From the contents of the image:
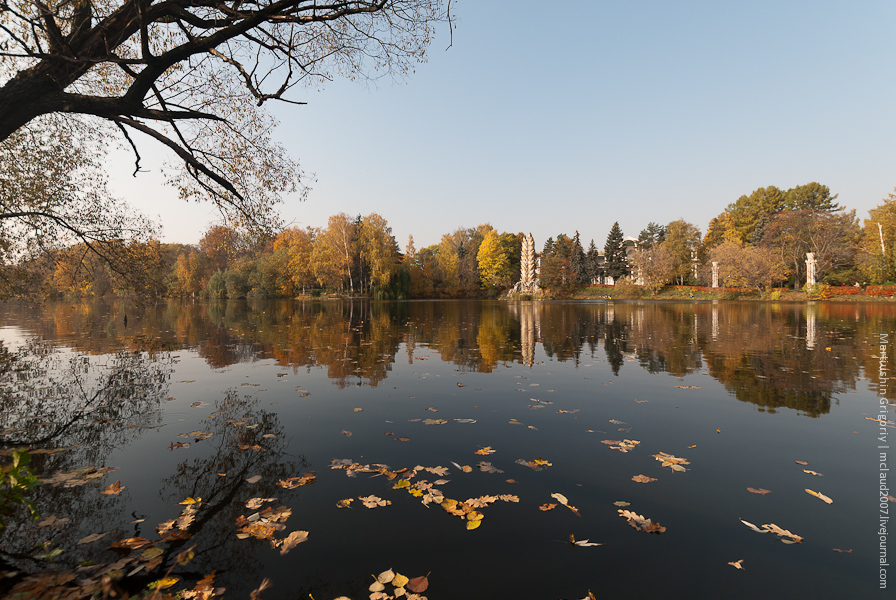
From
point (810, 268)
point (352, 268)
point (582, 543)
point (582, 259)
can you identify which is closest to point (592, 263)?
point (582, 259)

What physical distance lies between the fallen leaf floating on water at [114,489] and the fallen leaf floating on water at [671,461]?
19.7ft

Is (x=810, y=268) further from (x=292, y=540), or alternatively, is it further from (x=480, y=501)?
(x=292, y=540)

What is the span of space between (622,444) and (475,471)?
2.18m

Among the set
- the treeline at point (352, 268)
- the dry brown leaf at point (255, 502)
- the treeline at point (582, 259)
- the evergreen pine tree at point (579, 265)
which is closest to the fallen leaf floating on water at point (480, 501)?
the dry brown leaf at point (255, 502)

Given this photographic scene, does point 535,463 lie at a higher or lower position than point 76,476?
lower

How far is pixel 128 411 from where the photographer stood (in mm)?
6562

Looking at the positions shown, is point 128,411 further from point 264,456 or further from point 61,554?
point 61,554

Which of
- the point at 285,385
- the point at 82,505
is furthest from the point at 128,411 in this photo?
the point at 82,505

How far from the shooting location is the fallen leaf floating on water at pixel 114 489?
3836 millimetres

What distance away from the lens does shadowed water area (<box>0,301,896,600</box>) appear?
9.24 ft

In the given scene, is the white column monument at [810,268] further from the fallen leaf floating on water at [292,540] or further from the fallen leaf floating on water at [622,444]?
the fallen leaf floating on water at [292,540]

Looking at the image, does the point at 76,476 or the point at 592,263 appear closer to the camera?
the point at 76,476

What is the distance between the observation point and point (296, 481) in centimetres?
408


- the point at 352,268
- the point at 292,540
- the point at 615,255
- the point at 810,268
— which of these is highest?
the point at 615,255
